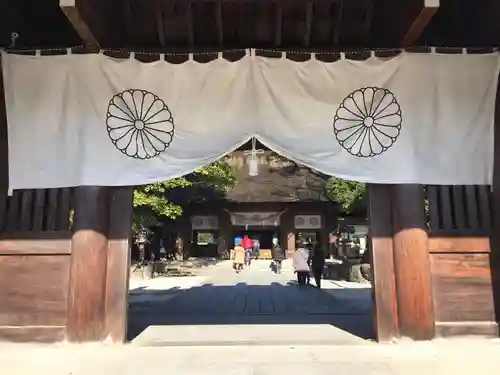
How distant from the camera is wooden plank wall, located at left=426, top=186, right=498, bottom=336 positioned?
18.5 ft

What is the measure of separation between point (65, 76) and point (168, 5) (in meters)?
1.67

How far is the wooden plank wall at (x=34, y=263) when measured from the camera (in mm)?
5536

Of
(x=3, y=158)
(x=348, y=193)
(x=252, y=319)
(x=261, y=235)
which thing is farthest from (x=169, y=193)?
(x=261, y=235)

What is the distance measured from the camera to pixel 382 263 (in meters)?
5.71

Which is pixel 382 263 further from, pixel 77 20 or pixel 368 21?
pixel 77 20

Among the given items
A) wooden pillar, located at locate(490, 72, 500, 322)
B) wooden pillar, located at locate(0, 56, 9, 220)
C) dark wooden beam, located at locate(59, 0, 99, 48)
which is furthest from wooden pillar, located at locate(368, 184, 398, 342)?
wooden pillar, located at locate(0, 56, 9, 220)

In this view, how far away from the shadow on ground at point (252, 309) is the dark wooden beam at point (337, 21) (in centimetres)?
424

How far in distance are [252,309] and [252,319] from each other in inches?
57.1

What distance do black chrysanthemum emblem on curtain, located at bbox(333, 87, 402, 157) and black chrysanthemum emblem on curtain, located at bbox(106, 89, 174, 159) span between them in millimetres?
2193

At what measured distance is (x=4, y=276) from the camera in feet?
18.5

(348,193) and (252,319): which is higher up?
(348,193)

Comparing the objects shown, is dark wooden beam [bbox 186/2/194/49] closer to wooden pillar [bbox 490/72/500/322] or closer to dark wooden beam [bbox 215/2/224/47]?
dark wooden beam [bbox 215/2/224/47]

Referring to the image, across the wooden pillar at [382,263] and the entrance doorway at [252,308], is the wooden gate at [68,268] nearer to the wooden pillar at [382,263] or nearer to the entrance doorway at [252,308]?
the entrance doorway at [252,308]

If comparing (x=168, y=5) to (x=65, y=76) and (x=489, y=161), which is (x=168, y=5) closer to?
(x=65, y=76)
